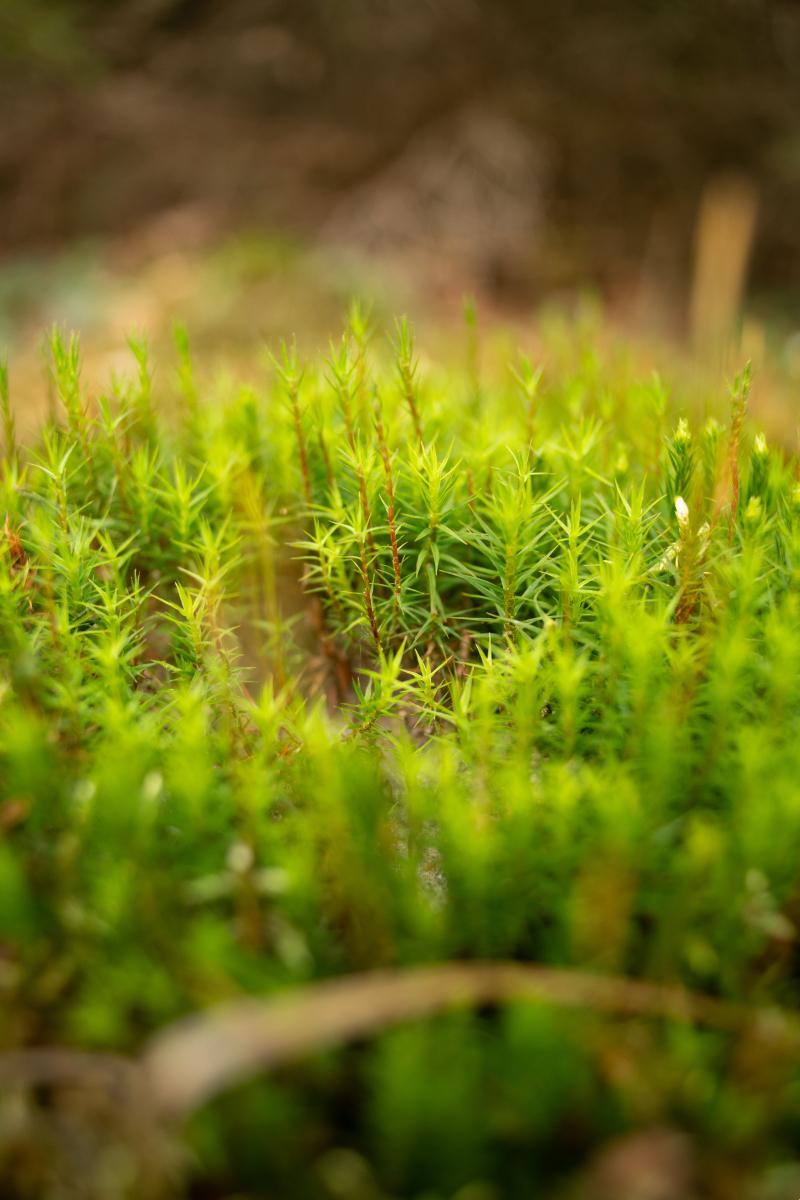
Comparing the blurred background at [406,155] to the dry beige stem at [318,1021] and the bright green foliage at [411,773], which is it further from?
the dry beige stem at [318,1021]

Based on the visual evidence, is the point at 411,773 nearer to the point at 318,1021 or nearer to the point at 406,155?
the point at 318,1021

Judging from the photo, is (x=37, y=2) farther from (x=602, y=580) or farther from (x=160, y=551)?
(x=602, y=580)

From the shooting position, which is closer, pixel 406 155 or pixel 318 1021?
pixel 318 1021

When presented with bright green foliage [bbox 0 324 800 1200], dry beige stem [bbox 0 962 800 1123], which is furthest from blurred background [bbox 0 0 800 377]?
dry beige stem [bbox 0 962 800 1123]

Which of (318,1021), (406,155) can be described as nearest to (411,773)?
(318,1021)

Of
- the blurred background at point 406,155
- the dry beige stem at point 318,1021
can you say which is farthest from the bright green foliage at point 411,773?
the blurred background at point 406,155
